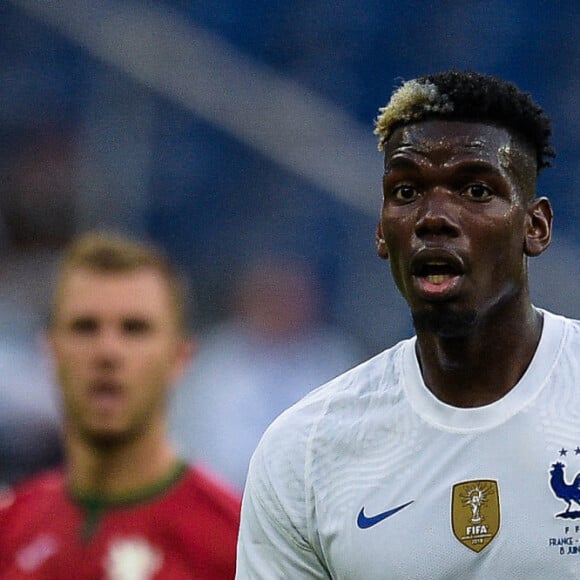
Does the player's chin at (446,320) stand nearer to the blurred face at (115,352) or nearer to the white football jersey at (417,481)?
the white football jersey at (417,481)

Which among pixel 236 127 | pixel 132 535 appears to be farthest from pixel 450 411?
pixel 236 127

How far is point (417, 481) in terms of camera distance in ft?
9.59

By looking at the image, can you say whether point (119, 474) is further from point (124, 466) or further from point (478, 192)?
point (478, 192)

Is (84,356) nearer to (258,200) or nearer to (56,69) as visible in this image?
(258,200)

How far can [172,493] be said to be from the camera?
4.07m

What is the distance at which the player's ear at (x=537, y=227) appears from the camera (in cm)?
299

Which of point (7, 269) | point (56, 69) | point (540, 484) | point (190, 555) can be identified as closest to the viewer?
point (540, 484)

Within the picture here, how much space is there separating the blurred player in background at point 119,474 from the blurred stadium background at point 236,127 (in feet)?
11.4

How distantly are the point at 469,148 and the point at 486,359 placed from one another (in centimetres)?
45

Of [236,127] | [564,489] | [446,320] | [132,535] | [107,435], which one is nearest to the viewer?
[564,489]

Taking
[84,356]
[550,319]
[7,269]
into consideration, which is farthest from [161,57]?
[550,319]

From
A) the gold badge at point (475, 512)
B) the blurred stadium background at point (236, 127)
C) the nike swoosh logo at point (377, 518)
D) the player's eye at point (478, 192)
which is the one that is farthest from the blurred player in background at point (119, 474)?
the blurred stadium background at point (236, 127)

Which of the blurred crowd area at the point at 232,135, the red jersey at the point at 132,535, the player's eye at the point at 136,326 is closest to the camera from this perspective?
the red jersey at the point at 132,535

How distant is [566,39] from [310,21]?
1722 millimetres
